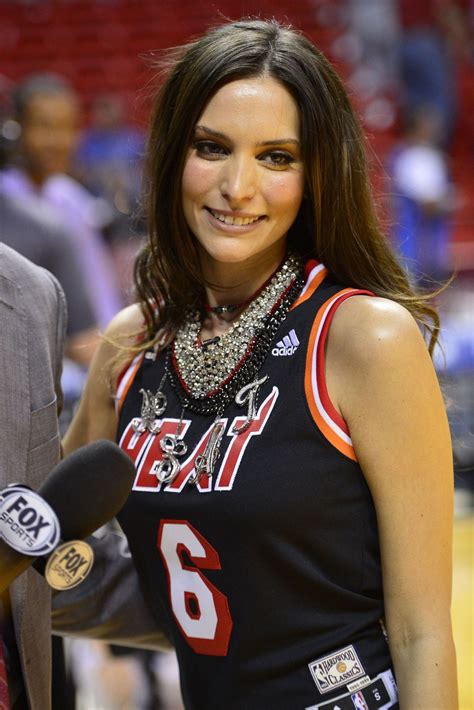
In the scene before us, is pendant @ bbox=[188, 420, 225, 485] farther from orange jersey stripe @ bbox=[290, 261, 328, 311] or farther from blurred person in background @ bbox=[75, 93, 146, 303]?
blurred person in background @ bbox=[75, 93, 146, 303]

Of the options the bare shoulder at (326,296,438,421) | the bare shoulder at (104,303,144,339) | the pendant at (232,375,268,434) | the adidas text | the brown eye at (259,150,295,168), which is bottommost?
the bare shoulder at (104,303,144,339)

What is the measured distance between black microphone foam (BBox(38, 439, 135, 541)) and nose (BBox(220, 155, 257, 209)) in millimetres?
619

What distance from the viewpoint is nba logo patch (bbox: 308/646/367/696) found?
1.64 meters

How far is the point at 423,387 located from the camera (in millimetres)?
1614

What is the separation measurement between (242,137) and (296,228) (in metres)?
0.23

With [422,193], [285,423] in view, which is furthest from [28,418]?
[422,193]

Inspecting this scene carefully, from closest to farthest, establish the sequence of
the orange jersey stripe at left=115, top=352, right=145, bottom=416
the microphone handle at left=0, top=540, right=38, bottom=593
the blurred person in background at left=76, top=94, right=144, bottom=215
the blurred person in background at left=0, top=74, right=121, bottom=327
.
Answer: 1. the microphone handle at left=0, top=540, right=38, bottom=593
2. the orange jersey stripe at left=115, top=352, right=145, bottom=416
3. the blurred person in background at left=0, top=74, right=121, bottom=327
4. the blurred person in background at left=76, top=94, right=144, bottom=215

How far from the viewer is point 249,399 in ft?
5.69

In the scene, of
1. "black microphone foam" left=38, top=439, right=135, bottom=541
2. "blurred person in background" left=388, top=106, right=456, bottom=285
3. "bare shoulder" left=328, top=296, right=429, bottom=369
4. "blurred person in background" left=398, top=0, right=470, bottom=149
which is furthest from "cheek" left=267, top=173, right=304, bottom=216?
"blurred person in background" left=398, top=0, right=470, bottom=149

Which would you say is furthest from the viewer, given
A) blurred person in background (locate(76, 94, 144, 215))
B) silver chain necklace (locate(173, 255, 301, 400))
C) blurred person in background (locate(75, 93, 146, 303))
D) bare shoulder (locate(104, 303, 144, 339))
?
blurred person in background (locate(76, 94, 144, 215))

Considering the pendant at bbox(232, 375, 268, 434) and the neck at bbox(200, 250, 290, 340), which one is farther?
the neck at bbox(200, 250, 290, 340)

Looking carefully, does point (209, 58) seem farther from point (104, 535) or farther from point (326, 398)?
point (104, 535)

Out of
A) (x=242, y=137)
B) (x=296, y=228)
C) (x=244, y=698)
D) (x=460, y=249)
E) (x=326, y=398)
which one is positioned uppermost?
(x=242, y=137)

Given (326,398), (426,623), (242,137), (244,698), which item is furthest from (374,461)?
(242,137)
